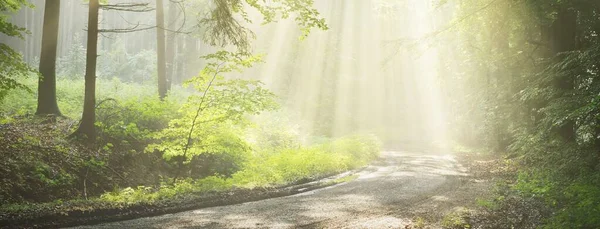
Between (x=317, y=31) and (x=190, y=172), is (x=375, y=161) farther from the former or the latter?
(x=317, y=31)

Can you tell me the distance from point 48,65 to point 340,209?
35.6 ft

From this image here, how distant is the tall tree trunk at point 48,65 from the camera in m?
13.0

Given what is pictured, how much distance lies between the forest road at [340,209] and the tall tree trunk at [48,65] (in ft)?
26.4

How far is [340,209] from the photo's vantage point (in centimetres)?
874

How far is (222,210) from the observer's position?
28.5 ft

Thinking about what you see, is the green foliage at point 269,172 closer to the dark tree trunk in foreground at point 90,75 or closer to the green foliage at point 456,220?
the dark tree trunk in foreground at point 90,75

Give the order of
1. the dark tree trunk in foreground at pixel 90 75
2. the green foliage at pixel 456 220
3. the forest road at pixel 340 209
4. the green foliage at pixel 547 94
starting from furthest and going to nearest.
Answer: the dark tree trunk in foreground at pixel 90 75
the green foliage at pixel 547 94
the forest road at pixel 340 209
the green foliage at pixel 456 220

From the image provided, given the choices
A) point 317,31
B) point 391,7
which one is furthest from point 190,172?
point 317,31

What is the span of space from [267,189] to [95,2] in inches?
282

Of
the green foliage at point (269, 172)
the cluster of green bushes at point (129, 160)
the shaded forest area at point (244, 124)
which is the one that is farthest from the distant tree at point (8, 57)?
the green foliage at point (269, 172)

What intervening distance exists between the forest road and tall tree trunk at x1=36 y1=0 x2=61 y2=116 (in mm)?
8038

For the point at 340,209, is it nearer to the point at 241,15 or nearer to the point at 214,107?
the point at 214,107

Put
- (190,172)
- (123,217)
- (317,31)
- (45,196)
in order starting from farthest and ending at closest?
(317,31), (190,172), (45,196), (123,217)

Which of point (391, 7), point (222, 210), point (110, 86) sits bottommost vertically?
point (222, 210)
